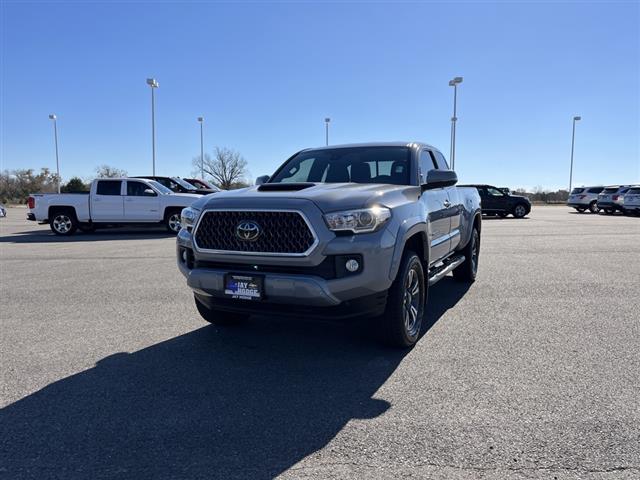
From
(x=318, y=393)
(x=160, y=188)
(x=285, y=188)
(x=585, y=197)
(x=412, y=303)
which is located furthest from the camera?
(x=585, y=197)

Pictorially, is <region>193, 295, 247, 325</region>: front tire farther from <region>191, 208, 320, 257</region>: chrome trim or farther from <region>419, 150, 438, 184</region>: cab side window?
<region>419, 150, 438, 184</region>: cab side window

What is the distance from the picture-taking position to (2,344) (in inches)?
176

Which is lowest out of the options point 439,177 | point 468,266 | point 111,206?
point 468,266

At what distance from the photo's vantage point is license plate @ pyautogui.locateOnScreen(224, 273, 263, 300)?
145 inches

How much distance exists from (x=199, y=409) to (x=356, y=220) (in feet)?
5.78

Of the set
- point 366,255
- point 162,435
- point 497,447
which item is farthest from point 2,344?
point 497,447

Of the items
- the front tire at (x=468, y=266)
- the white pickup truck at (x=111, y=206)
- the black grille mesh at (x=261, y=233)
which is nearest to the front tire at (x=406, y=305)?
the black grille mesh at (x=261, y=233)

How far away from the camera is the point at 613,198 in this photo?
27312 millimetres

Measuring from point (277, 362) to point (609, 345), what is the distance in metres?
3.09

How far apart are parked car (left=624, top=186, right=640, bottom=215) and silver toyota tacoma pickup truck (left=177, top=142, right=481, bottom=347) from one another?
2676 cm

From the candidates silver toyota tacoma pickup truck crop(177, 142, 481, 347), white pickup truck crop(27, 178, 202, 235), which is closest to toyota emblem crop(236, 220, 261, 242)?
silver toyota tacoma pickup truck crop(177, 142, 481, 347)

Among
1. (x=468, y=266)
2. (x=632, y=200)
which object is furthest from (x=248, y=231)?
(x=632, y=200)

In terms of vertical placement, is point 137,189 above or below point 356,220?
above

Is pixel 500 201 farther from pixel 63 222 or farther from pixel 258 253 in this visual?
pixel 258 253
